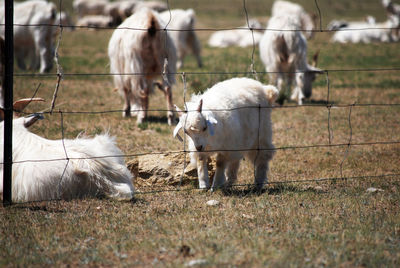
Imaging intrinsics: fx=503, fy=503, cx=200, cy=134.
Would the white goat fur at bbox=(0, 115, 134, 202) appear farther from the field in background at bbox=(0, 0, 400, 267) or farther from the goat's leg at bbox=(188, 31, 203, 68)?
the goat's leg at bbox=(188, 31, 203, 68)

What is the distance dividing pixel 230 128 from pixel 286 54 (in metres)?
6.53

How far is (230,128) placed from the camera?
5586 mm

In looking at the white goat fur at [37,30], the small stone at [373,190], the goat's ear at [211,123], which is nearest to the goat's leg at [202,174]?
the goat's ear at [211,123]

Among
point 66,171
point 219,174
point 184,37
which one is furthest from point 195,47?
point 66,171

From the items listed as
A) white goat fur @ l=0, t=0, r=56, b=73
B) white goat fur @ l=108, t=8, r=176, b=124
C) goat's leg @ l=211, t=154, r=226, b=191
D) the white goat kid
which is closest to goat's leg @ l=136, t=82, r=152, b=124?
white goat fur @ l=108, t=8, r=176, b=124

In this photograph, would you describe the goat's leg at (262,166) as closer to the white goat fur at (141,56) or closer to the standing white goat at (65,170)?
the standing white goat at (65,170)

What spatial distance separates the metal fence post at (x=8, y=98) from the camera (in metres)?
4.80

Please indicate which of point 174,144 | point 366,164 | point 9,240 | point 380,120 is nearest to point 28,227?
point 9,240

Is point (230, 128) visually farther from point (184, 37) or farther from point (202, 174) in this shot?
point (184, 37)

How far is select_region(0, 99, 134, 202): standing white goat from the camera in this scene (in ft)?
16.7

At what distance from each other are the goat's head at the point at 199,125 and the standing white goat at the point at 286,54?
6219mm

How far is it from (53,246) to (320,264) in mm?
2064

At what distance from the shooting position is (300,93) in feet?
39.2

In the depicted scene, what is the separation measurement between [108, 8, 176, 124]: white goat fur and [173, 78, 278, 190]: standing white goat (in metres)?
3.06
